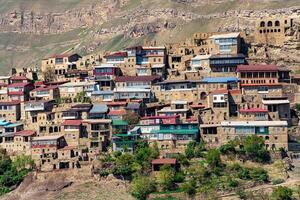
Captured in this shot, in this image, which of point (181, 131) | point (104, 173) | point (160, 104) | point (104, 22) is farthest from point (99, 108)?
point (104, 22)

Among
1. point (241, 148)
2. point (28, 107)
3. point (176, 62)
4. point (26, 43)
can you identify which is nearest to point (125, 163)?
point (241, 148)

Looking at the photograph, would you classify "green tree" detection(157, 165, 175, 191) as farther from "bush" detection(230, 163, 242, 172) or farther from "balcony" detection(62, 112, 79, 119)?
"balcony" detection(62, 112, 79, 119)

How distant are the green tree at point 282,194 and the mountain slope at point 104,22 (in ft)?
219

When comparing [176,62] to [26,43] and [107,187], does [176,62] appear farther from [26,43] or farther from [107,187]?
[26,43]

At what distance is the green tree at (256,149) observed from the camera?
56.6 meters

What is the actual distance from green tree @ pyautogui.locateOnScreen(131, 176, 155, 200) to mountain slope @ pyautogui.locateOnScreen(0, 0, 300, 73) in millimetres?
64260

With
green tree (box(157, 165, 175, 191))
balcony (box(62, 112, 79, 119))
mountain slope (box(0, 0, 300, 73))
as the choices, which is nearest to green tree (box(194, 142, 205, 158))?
green tree (box(157, 165, 175, 191))

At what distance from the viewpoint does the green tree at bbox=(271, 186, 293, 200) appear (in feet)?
166

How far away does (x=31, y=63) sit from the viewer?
15950 cm

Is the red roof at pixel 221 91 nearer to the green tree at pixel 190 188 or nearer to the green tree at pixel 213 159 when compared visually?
the green tree at pixel 213 159

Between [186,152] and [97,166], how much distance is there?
26.5 ft

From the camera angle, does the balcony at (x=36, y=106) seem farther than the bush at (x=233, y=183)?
Yes

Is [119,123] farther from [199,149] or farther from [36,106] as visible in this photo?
[36,106]

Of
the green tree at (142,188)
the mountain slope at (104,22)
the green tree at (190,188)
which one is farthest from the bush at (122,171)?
the mountain slope at (104,22)
